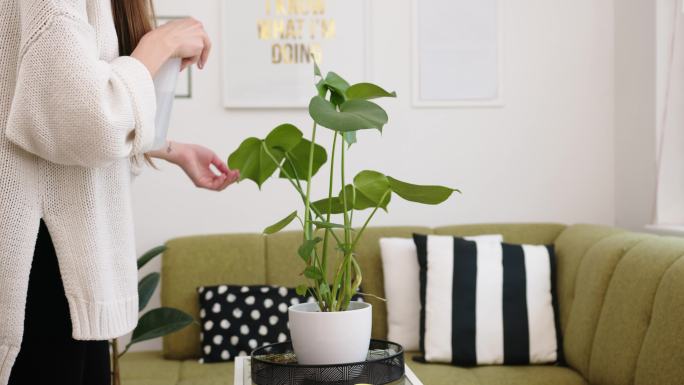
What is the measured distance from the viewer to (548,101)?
319 cm

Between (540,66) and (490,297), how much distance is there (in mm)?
1087

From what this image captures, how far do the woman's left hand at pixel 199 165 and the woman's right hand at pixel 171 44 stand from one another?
28cm

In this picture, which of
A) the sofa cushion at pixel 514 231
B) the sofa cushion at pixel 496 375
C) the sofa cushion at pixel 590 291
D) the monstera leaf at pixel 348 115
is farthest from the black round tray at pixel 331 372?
the sofa cushion at pixel 514 231

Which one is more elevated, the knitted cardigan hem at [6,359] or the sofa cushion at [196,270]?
the knitted cardigan hem at [6,359]

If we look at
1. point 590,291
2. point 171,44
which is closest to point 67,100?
point 171,44

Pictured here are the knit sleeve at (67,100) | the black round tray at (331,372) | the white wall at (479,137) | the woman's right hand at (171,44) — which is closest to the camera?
the knit sleeve at (67,100)

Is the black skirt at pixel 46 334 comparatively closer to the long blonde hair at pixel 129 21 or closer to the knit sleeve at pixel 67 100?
the knit sleeve at pixel 67 100

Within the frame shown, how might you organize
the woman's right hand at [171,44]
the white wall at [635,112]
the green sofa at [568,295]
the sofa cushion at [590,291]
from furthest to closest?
the white wall at [635,112] → the sofa cushion at [590,291] → the green sofa at [568,295] → the woman's right hand at [171,44]

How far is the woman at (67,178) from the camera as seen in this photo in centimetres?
99

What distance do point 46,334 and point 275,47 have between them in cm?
211

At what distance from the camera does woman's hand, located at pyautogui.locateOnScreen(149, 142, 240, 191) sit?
1.51 m

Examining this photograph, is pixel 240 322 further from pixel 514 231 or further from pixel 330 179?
pixel 330 179

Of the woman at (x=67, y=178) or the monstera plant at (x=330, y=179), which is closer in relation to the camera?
the woman at (x=67, y=178)

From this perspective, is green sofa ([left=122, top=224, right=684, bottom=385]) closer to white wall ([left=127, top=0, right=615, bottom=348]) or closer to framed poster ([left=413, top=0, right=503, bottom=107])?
white wall ([left=127, top=0, right=615, bottom=348])
